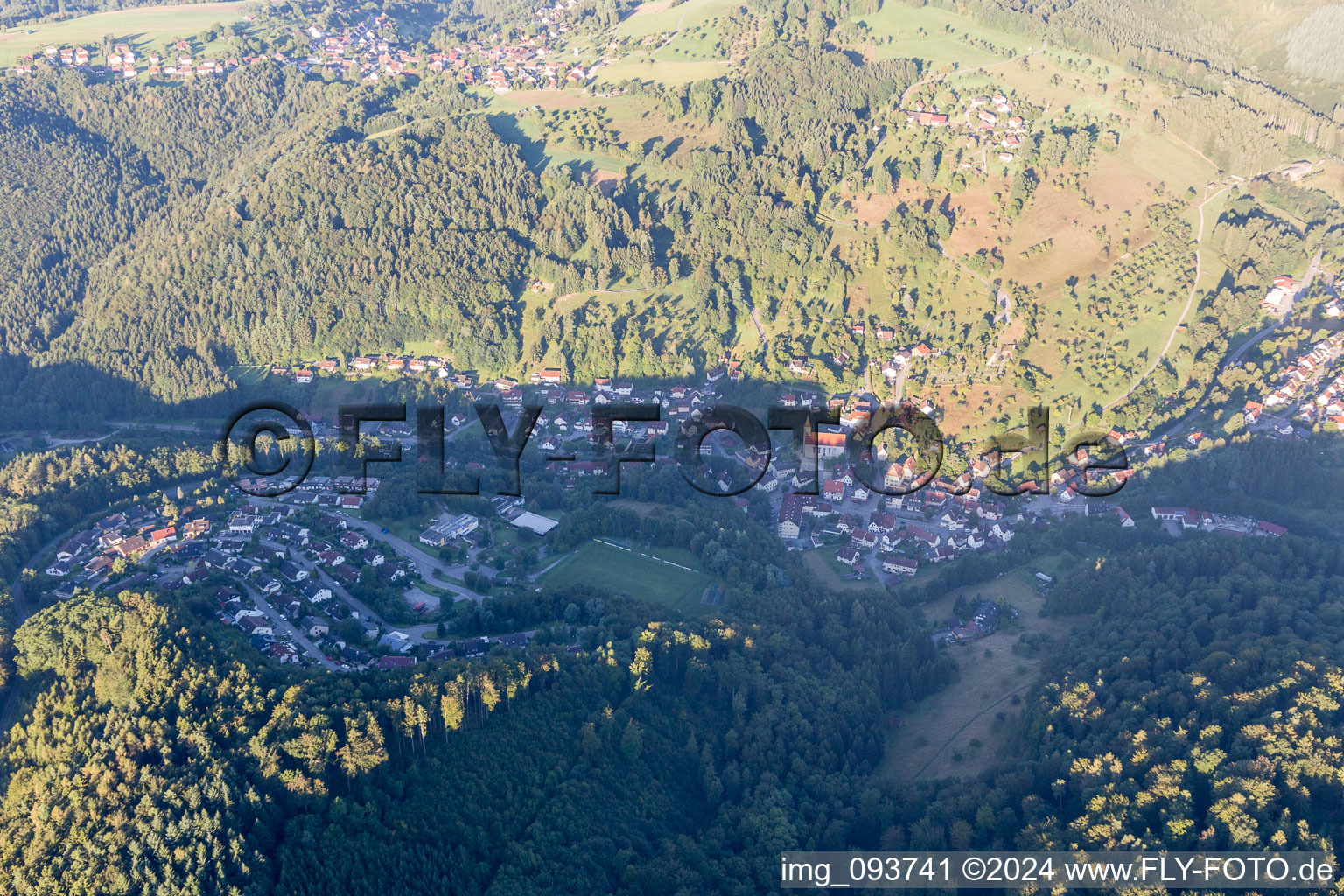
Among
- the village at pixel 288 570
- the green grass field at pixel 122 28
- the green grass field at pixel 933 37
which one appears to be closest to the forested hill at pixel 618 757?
the village at pixel 288 570

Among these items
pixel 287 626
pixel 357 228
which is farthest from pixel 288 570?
pixel 357 228

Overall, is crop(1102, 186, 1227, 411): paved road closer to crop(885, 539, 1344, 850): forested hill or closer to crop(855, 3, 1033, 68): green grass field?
crop(885, 539, 1344, 850): forested hill

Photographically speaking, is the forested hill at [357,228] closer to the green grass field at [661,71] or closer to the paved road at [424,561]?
the green grass field at [661,71]

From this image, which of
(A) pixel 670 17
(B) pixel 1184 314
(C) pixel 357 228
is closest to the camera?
(B) pixel 1184 314

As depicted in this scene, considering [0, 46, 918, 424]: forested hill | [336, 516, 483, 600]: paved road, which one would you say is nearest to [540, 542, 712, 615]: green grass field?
[336, 516, 483, 600]: paved road

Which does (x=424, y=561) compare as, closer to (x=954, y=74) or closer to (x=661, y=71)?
(x=661, y=71)

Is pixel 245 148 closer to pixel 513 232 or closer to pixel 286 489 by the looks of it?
pixel 513 232

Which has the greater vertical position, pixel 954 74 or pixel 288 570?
pixel 954 74
